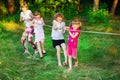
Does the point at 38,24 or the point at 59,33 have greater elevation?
the point at 38,24

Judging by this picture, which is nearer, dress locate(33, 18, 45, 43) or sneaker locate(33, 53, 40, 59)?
dress locate(33, 18, 45, 43)

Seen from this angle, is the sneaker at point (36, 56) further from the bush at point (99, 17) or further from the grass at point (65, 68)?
the bush at point (99, 17)

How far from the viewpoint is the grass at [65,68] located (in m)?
8.38

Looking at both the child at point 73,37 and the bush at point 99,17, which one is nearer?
the child at point 73,37

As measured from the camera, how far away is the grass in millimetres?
8383

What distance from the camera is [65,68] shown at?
352 inches

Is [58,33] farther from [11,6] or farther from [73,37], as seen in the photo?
[11,6]

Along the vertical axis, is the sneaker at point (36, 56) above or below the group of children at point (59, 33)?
below

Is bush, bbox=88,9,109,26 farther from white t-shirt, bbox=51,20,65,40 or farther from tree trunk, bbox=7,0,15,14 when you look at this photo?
white t-shirt, bbox=51,20,65,40

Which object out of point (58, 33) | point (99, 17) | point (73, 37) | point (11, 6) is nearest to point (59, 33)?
point (58, 33)

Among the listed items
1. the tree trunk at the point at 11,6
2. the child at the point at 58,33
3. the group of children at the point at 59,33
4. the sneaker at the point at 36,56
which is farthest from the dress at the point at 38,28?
the tree trunk at the point at 11,6

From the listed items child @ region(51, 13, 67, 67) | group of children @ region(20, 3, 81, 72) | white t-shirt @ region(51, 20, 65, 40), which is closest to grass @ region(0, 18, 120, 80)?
group of children @ region(20, 3, 81, 72)

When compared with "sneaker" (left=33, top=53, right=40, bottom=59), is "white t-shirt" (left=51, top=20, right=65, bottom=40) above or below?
above

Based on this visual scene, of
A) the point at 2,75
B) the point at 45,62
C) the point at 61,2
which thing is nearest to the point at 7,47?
the point at 45,62
